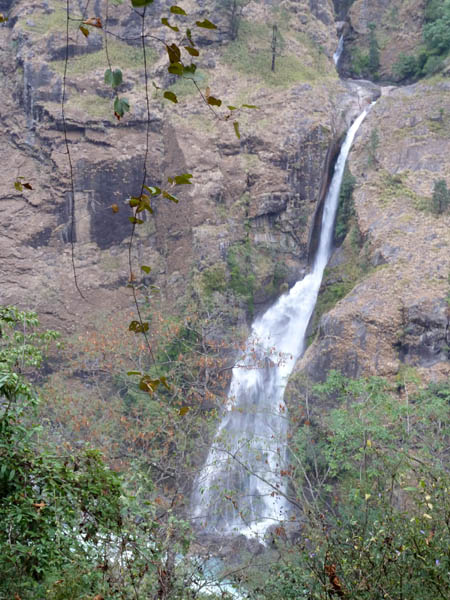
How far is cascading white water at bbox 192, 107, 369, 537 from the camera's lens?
14.5 metres

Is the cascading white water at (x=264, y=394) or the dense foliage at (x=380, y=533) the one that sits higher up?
the dense foliage at (x=380, y=533)

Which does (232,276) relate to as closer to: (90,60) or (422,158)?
(422,158)

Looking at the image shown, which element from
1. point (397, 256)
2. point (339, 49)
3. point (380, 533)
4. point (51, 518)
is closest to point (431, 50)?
point (339, 49)

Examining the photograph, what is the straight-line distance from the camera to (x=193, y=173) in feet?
74.2

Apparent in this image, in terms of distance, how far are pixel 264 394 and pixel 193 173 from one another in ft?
32.6

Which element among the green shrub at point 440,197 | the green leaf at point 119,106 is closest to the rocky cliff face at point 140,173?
the green shrub at point 440,197

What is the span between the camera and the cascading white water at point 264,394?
1455 centimetres

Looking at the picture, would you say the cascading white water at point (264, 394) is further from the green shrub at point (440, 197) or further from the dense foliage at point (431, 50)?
the dense foliage at point (431, 50)

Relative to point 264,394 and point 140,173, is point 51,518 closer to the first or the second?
point 264,394

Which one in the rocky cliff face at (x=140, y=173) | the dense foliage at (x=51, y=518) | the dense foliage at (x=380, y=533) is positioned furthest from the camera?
the rocky cliff face at (x=140, y=173)

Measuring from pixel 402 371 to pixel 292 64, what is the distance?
1739cm

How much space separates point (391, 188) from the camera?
813 inches

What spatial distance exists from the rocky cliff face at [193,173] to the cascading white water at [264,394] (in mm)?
733

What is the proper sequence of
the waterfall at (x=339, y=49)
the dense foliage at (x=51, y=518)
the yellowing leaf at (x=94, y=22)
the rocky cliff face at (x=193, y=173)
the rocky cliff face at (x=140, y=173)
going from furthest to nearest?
the waterfall at (x=339, y=49) < the rocky cliff face at (x=140, y=173) < the rocky cliff face at (x=193, y=173) < the dense foliage at (x=51, y=518) < the yellowing leaf at (x=94, y=22)
